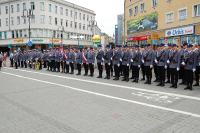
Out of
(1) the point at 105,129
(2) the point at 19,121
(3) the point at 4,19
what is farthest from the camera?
(3) the point at 4,19

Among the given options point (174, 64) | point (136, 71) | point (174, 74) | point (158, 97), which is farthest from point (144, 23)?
point (158, 97)

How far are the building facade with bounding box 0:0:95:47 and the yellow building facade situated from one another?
63.5ft

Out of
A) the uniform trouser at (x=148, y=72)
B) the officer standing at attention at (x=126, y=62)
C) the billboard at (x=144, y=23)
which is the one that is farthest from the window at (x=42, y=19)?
the uniform trouser at (x=148, y=72)

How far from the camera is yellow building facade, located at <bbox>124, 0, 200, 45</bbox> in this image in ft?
107

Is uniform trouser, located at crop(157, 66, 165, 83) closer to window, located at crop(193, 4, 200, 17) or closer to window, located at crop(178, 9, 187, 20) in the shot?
window, located at crop(193, 4, 200, 17)

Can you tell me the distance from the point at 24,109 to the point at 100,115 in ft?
8.22

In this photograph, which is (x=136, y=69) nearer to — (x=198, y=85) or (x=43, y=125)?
(x=198, y=85)

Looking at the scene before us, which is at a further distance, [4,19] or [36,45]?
[4,19]

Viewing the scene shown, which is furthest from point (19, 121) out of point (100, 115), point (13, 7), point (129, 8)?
point (13, 7)

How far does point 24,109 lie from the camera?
9.09m

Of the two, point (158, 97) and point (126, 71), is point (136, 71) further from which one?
point (158, 97)

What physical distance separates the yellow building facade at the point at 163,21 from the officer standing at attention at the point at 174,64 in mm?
10845

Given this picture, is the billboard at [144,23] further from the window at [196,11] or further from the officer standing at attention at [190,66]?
the officer standing at attention at [190,66]

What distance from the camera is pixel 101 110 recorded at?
873cm
